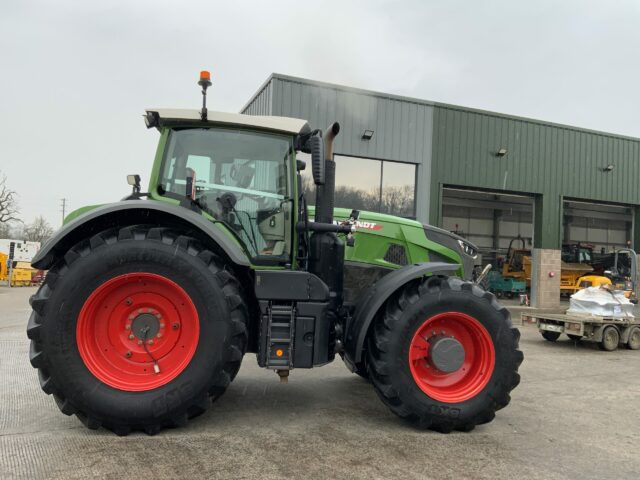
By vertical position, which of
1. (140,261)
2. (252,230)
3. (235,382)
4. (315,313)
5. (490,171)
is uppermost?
(490,171)

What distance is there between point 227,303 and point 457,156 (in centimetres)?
1220

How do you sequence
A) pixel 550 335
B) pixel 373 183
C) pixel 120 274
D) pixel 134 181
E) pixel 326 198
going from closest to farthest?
pixel 120 274
pixel 326 198
pixel 134 181
pixel 550 335
pixel 373 183

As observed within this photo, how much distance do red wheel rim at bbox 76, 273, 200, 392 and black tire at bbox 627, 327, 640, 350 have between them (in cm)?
895

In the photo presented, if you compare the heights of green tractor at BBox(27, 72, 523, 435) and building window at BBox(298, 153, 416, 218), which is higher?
building window at BBox(298, 153, 416, 218)

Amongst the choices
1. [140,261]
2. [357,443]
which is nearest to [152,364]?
[140,261]

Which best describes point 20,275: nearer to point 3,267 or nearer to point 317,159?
point 3,267

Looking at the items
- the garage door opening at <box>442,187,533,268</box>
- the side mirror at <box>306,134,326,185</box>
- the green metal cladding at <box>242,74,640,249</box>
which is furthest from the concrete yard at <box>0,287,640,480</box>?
the garage door opening at <box>442,187,533,268</box>

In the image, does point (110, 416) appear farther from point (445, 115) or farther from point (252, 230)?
point (445, 115)

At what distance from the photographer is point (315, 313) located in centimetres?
399

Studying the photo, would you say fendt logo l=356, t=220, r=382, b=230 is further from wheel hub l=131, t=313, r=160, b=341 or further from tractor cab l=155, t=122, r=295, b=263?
wheel hub l=131, t=313, r=160, b=341

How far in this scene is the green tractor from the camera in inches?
140

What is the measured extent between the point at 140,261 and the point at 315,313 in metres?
1.40

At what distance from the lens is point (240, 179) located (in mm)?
4172

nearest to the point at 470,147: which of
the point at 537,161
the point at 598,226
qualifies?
the point at 537,161
